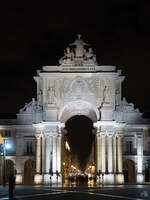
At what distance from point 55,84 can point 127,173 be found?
20.0 metres

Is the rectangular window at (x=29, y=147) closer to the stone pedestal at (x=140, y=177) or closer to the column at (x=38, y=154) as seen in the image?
the column at (x=38, y=154)

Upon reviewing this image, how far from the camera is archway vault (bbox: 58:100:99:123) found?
73438 mm

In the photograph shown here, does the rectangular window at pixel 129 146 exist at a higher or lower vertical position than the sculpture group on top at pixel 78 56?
lower

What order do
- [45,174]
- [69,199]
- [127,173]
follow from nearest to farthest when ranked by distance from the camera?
[69,199] → [45,174] → [127,173]

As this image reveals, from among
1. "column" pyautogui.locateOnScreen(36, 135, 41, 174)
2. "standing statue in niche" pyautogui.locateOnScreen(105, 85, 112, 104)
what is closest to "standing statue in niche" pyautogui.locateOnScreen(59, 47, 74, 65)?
"standing statue in niche" pyautogui.locateOnScreen(105, 85, 112, 104)

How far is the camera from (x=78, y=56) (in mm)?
74688

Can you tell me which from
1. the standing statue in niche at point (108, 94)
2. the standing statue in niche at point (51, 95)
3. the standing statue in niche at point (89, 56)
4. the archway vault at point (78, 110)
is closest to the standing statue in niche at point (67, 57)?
the standing statue in niche at point (89, 56)

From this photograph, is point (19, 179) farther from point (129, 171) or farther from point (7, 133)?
point (129, 171)

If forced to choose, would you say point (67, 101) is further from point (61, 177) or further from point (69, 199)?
point (69, 199)

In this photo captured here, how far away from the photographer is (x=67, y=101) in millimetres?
73375

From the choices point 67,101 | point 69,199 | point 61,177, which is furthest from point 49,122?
point 69,199

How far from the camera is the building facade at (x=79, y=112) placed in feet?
237

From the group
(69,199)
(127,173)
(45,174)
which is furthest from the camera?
(127,173)

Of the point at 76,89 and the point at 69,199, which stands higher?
the point at 76,89
